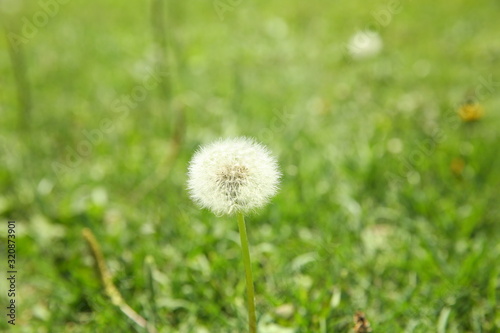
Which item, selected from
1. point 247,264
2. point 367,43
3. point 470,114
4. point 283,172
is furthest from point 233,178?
point 367,43

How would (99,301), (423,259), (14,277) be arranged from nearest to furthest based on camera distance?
(99,301)
(423,259)
(14,277)

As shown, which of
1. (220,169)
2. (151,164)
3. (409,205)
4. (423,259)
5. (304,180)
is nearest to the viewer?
(220,169)

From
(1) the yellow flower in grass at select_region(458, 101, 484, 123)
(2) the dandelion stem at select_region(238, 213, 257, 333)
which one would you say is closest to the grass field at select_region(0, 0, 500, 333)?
(1) the yellow flower in grass at select_region(458, 101, 484, 123)

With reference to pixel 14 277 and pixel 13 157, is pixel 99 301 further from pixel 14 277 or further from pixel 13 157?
pixel 13 157

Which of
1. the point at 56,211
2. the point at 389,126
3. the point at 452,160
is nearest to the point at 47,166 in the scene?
the point at 56,211

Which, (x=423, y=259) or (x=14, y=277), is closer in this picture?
(x=423, y=259)

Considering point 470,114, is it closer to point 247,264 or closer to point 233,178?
point 233,178

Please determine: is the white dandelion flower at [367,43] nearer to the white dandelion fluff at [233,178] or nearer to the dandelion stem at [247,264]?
the white dandelion fluff at [233,178]

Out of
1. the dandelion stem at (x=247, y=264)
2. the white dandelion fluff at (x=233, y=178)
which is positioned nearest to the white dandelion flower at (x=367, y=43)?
the white dandelion fluff at (x=233, y=178)
